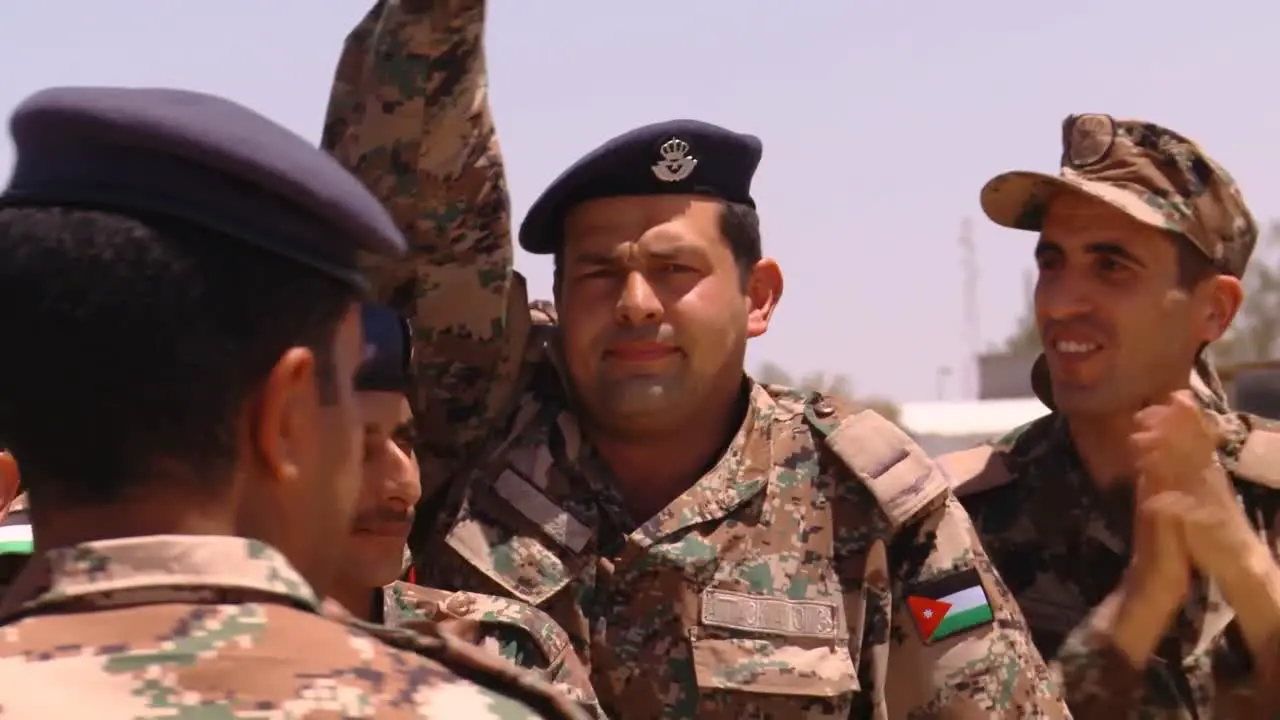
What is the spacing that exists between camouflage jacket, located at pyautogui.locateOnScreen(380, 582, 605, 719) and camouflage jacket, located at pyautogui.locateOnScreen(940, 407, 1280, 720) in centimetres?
128

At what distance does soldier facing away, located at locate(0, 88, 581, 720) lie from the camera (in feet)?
4.96

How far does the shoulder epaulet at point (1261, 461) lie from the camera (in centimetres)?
410

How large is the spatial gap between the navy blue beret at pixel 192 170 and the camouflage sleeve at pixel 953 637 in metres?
2.04

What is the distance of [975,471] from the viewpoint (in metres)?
4.44

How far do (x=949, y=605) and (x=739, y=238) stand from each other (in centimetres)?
83

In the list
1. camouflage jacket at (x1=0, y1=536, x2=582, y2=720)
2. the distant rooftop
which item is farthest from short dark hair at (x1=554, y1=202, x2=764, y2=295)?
the distant rooftop

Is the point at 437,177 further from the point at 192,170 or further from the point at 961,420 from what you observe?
the point at 961,420

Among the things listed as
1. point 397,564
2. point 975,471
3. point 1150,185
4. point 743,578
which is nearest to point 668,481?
point 743,578

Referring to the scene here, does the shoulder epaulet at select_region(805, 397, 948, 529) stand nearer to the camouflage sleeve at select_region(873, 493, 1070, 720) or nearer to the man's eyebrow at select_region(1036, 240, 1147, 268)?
the camouflage sleeve at select_region(873, 493, 1070, 720)

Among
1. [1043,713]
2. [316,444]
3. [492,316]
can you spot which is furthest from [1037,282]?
[316,444]

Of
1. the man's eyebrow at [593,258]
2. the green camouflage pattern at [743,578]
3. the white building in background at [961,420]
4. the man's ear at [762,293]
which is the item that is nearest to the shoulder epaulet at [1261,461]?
the green camouflage pattern at [743,578]

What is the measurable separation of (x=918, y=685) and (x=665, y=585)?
522 mm

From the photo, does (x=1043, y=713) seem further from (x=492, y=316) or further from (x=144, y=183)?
(x=144, y=183)

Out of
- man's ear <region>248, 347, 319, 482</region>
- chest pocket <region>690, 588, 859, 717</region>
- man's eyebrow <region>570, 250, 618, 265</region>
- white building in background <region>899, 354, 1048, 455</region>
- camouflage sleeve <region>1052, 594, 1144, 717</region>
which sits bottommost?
white building in background <region>899, 354, 1048, 455</region>
